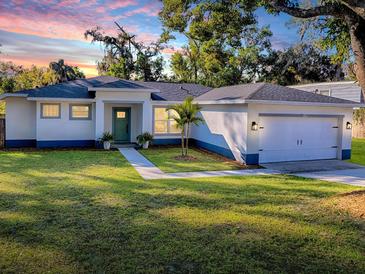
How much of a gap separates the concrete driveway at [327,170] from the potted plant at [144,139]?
6784 millimetres

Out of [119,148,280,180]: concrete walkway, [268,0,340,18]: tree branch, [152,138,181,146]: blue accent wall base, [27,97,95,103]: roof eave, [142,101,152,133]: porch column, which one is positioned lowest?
[119,148,280,180]: concrete walkway

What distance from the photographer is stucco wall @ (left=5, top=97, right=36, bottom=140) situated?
54.1 ft

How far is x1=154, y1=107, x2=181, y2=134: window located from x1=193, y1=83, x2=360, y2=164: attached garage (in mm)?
3791

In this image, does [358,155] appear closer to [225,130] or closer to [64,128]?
[225,130]

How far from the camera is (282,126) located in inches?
531

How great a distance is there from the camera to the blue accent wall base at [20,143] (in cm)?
1670

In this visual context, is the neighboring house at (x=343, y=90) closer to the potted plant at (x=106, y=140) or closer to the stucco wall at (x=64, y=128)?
the potted plant at (x=106, y=140)

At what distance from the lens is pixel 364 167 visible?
13008 millimetres

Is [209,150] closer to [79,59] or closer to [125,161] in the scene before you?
[125,161]

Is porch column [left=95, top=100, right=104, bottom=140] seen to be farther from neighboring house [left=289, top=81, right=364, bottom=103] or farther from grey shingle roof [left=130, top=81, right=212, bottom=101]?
neighboring house [left=289, top=81, right=364, bottom=103]

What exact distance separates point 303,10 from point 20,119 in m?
14.7

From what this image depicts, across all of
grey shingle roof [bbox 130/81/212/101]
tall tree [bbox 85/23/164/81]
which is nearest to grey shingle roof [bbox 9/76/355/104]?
grey shingle roof [bbox 130/81/212/101]

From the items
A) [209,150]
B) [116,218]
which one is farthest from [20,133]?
[116,218]

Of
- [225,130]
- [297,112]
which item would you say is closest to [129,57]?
[225,130]
